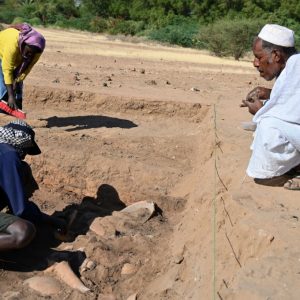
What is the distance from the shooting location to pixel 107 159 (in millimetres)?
6117

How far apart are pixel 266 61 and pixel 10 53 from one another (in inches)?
133

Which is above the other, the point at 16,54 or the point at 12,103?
the point at 16,54

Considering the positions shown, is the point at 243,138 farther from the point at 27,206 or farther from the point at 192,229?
the point at 27,206

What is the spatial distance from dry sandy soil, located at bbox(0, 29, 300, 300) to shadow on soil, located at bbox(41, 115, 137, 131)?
0.06 ft

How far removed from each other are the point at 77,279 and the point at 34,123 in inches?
161

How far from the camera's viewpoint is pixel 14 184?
3615 mm

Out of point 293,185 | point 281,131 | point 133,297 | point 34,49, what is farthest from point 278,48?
point 34,49

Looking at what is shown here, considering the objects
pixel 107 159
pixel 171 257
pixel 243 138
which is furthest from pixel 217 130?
pixel 171 257

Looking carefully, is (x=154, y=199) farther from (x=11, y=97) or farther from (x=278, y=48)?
(x=11, y=97)

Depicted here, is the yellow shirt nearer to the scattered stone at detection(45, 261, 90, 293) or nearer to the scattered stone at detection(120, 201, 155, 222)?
the scattered stone at detection(120, 201, 155, 222)

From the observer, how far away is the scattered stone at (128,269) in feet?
13.9

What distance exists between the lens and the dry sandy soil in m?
3.50

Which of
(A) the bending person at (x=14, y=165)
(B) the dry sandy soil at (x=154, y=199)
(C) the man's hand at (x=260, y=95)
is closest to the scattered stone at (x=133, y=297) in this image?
(B) the dry sandy soil at (x=154, y=199)

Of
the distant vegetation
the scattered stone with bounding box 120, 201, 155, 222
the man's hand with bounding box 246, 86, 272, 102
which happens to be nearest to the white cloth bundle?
the man's hand with bounding box 246, 86, 272, 102
